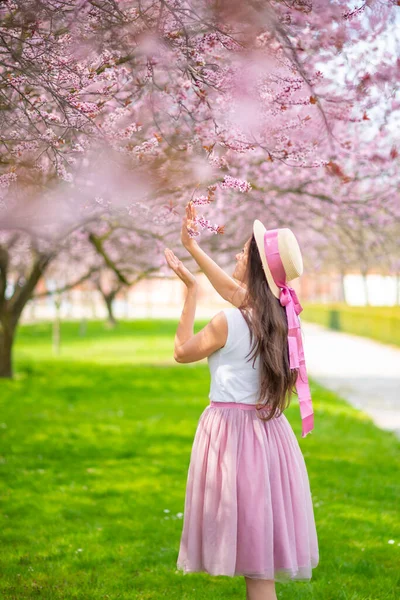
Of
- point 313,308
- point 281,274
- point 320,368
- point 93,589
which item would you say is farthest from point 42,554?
point 313,308

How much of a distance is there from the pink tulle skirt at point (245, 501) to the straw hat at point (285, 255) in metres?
0.54

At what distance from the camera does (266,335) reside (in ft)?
10.9

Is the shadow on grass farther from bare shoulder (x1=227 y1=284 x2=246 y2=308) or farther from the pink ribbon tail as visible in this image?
bare shoulder (x1=227 y1=284 x2=246 y2=308)

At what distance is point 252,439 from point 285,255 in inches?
29.8

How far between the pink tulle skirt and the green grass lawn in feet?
3.58

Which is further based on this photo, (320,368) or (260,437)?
(320,368)

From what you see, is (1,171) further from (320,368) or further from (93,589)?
(320,368)

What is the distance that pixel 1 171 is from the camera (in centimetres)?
383

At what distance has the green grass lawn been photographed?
4500mm

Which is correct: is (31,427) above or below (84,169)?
below

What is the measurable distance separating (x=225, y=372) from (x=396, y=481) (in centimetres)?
422

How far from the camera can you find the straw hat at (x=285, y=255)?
3275mm

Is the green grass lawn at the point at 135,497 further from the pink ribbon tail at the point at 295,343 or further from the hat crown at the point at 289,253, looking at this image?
the hat crown at the point at 289,253

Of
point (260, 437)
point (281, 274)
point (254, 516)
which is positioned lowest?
point (254, 516)
